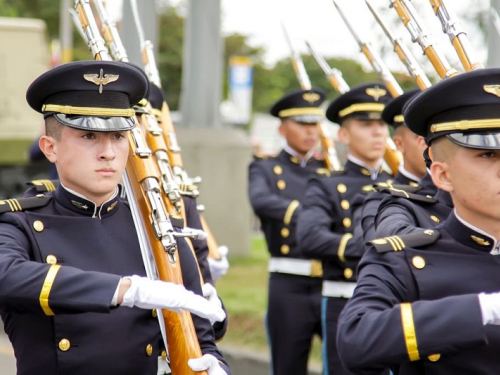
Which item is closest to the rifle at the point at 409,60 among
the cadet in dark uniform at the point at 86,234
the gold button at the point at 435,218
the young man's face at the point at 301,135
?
the gold button at the point at 435,218

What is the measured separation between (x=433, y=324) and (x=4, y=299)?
1.31 m

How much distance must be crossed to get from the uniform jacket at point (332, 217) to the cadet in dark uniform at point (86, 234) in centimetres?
226

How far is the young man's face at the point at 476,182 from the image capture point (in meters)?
2.69

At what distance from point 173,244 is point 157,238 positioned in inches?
2.7

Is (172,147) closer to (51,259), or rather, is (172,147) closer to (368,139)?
(368,139)

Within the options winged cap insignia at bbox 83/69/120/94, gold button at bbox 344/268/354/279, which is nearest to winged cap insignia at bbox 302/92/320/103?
gold button at bbox 344/268/354/279

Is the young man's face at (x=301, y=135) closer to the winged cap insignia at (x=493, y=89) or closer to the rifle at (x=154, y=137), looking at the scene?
the rifle at (x=154, y=137)

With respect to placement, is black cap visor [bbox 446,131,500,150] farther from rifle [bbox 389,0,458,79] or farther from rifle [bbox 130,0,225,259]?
rifle [bbox 130,0,225,259]

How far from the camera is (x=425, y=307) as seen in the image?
2.57 m

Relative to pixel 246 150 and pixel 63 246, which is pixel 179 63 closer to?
pixel 246 150

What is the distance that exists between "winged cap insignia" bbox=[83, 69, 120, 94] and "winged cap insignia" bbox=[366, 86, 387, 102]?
9.54 ft

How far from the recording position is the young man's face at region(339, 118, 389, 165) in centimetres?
599

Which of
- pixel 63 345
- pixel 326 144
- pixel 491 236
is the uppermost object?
pixel 326 144

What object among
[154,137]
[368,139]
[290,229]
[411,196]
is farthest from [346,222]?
[411,196]
